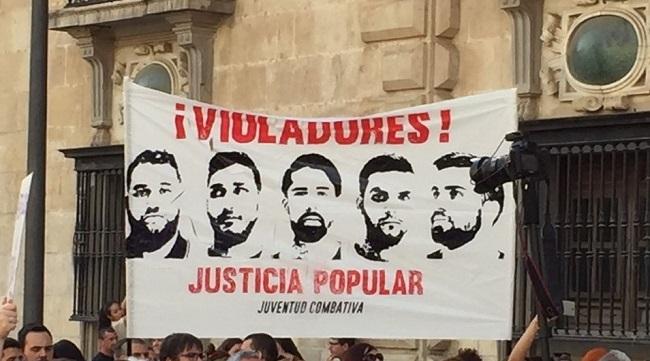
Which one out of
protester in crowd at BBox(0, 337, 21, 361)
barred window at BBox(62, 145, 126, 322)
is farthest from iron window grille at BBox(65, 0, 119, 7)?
protester in crowd at BBox(0, 337, 21, 361)

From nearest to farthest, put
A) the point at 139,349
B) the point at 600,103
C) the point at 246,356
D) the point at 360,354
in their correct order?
the point at 246,356 < the point at 360,354 < the point at 139,349 < the point at 600,103

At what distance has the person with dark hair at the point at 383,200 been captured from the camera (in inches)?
412

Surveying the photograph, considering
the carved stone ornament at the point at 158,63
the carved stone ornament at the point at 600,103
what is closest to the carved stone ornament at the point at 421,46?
the carved stone ornament at the point at 600,103

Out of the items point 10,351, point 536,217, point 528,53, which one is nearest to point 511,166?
point 536,217

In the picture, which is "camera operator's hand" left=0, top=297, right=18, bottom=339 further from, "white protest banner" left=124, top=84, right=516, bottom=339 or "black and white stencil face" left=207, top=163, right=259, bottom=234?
"black and white stencil face" left=207, top=163, right=259, bottom=234

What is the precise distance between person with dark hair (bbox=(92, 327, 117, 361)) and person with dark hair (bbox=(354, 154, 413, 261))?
307 cm

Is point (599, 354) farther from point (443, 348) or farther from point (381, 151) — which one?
point (443, 348)

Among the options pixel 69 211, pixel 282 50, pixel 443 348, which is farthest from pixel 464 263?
pixel 69 211

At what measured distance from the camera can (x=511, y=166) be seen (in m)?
8.00

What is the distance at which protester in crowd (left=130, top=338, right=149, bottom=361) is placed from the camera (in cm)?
1202

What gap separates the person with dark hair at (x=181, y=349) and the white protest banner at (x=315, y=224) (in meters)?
0.98

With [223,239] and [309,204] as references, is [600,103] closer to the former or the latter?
[309,204]

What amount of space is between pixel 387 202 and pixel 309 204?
48 centimetres

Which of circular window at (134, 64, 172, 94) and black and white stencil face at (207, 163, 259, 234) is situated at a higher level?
circular window at (134, 64, 172, 94)
